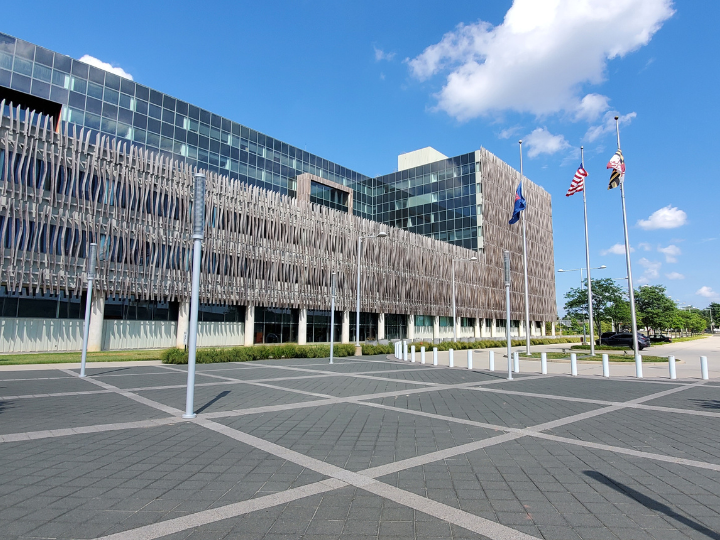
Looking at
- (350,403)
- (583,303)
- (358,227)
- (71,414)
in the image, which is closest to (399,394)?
(350,403)

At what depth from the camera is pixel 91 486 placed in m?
5.18

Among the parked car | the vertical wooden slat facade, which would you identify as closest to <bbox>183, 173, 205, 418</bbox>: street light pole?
the vertical wooden slat facade

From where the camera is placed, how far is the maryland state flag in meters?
26.4

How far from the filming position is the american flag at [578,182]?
96.9 feet

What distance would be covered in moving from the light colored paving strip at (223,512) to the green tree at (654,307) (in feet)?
247

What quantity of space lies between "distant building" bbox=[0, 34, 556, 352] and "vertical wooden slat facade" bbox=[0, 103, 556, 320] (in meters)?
0.11

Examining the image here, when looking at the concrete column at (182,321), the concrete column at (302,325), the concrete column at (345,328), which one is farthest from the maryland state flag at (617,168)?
the concrete column at (182,321)

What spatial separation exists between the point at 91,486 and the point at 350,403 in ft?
22.8

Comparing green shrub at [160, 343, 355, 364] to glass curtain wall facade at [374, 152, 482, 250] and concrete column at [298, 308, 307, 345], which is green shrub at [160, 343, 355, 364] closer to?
concrete column at [298, 308, 307, 345]

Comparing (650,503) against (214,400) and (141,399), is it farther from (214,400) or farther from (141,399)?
(141,399)

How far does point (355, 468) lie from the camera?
6020mm

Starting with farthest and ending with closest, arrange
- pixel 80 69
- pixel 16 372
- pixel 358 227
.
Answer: pixel 358 227
pixel 80 69
pixel 16 372

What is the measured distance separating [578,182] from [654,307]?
5518 cm

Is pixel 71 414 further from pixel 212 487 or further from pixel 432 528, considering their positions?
pixel 432 528
